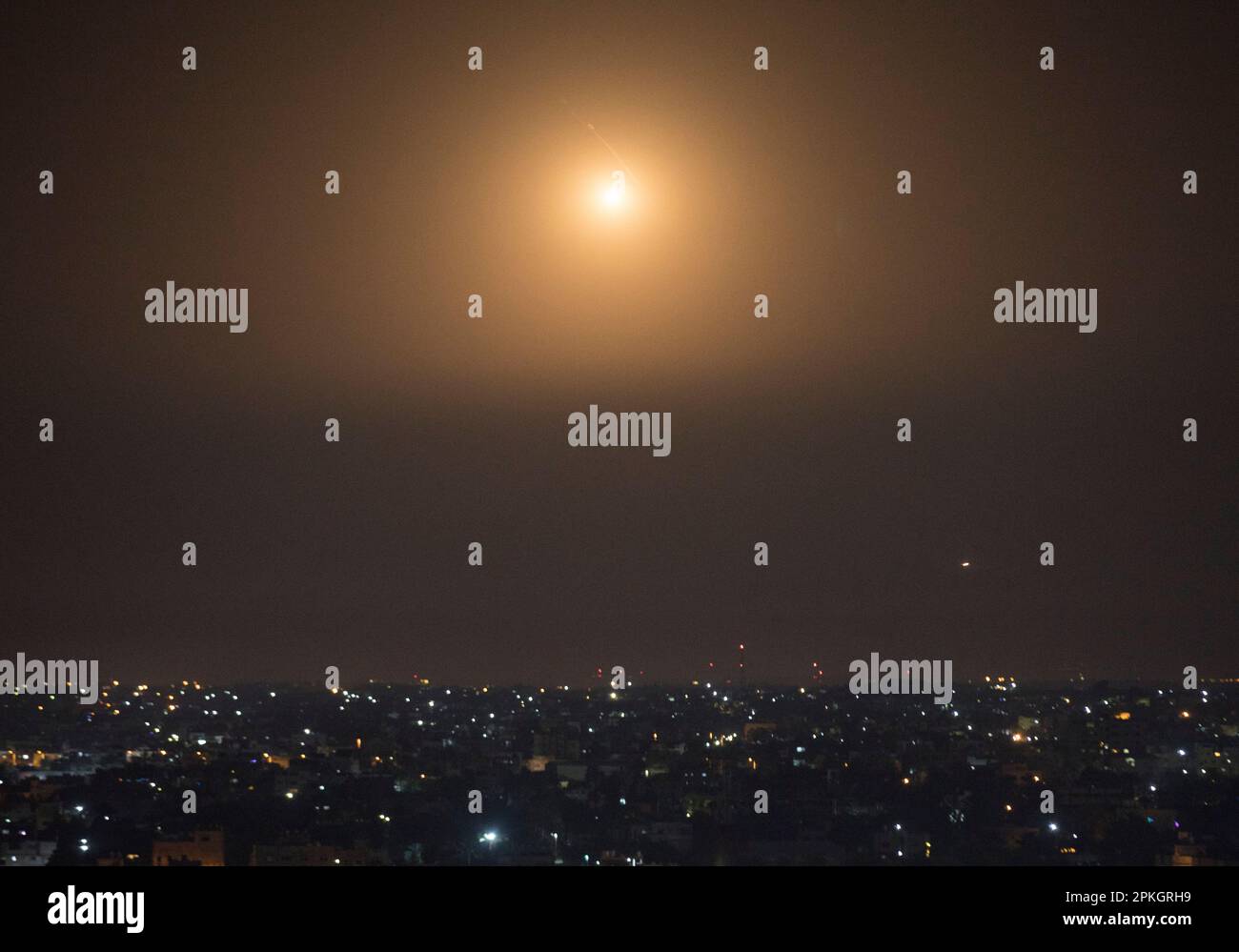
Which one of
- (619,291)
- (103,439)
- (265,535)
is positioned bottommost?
(265,535)

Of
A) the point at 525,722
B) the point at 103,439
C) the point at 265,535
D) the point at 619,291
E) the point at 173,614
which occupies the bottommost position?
the point at 525,722

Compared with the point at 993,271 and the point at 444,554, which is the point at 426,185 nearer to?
the point at 444,554

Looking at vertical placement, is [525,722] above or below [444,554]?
below

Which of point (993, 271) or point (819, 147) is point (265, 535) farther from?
point (993, 271)
